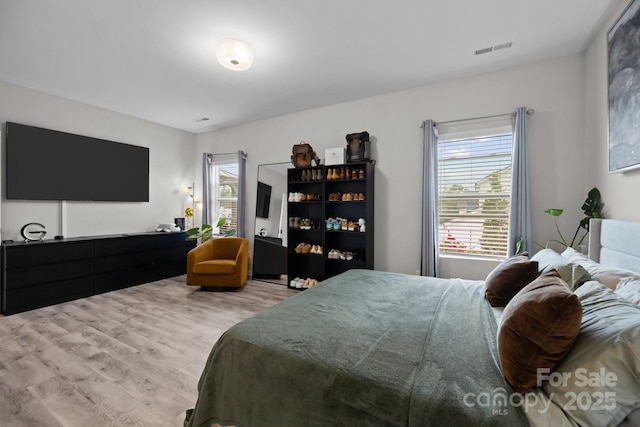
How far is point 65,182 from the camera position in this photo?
4035 mm

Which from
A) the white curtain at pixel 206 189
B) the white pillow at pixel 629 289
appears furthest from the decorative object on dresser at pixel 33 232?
the white pillow at pixel 629 289

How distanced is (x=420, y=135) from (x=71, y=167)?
5.05 m

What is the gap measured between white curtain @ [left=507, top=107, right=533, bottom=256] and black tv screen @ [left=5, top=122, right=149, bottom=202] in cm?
568

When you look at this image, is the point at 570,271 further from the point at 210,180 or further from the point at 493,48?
the point at 210,180

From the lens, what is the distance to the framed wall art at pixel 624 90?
1.90m

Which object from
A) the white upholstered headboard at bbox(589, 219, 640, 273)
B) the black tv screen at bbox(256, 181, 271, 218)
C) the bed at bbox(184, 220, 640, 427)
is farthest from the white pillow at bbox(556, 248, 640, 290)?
the black tv screen at bbox(256, 181, 271, 218)

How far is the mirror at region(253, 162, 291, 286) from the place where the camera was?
4746 mm

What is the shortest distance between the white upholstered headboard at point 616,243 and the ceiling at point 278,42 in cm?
177

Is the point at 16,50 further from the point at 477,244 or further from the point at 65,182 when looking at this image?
the point at 477,244

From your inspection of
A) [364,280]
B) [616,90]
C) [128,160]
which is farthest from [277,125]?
[616,90]

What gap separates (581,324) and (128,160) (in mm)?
5828

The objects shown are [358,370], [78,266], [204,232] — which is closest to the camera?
[358,370]

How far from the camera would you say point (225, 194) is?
5.67m

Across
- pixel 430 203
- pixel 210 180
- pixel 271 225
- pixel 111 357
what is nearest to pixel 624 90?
pixel 430 203
